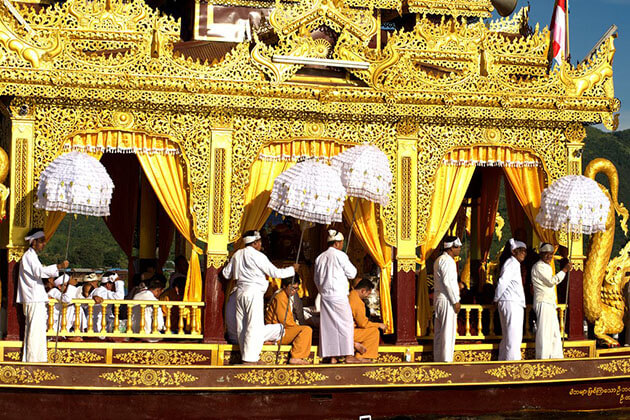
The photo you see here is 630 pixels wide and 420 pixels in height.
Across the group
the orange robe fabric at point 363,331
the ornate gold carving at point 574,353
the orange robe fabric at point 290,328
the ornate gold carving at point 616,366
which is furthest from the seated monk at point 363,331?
the ornate gold carving at point 616,366

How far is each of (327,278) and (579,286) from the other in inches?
127

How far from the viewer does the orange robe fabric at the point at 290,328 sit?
441 inches

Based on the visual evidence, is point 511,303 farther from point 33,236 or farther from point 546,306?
point 33,236

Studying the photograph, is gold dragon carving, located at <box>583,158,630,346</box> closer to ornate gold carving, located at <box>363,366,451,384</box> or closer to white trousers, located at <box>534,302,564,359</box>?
white trousers, located at <box>534,302,564,359</box>

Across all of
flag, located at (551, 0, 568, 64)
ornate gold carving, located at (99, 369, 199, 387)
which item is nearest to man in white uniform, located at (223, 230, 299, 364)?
ornate gold carving, located at (99, 369, 199, 387)

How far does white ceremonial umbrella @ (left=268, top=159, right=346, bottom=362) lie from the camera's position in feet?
35.0

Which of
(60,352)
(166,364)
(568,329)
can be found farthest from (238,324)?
(568,329)

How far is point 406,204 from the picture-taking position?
1184cm

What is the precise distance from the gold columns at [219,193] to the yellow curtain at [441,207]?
238 centimetres

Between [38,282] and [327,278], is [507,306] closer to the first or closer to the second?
[327,278]

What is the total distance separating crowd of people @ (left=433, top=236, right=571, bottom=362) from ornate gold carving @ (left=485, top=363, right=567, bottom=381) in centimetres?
19

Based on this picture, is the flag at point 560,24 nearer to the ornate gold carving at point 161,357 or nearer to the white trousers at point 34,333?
the ornate gold carving at point 161,357

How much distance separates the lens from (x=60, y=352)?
10789mm

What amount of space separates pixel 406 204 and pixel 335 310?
157cm
